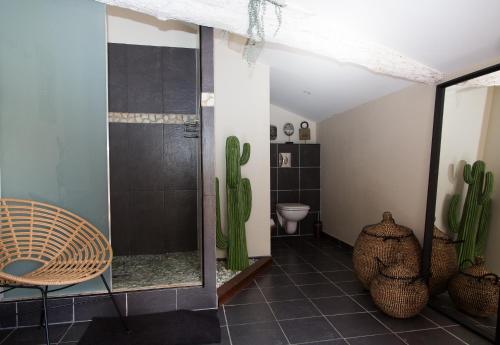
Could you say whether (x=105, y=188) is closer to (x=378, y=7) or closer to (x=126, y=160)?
(x=126, y=160)

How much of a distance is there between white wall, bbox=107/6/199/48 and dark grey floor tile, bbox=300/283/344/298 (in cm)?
278

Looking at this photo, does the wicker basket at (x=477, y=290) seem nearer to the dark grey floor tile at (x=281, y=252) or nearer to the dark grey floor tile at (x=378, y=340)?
the dark grey floor tile at (x=378, y=340)

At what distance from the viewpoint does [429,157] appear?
8.07 ft

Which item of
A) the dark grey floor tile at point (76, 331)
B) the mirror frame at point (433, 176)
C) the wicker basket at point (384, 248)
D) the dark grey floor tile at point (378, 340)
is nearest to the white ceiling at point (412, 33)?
the mirror frame at point (433, 176)

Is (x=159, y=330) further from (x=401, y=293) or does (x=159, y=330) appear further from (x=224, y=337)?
(x=401, y=293)

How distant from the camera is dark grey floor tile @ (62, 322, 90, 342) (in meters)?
1.87

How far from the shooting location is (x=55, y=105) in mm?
2061

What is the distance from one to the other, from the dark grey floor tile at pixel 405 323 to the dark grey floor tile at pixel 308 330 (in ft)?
1.38

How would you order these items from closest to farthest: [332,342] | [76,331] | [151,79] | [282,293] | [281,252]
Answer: [332,342], [76,331], [282,293], [151,79], [281,252]

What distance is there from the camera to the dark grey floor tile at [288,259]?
3.35 meters

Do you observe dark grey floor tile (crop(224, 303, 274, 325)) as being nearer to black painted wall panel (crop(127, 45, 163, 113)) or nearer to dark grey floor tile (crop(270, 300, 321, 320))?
dark grey floor tile (crop(270, 300, 321, 320))

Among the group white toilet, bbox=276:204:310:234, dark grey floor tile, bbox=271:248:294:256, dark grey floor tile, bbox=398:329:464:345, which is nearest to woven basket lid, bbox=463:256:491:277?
dark grey floor tile, bbox=398:329:464:345

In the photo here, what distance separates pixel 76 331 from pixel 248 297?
4.16 feet

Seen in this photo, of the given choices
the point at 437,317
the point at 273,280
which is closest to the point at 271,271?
the point at 273,280
